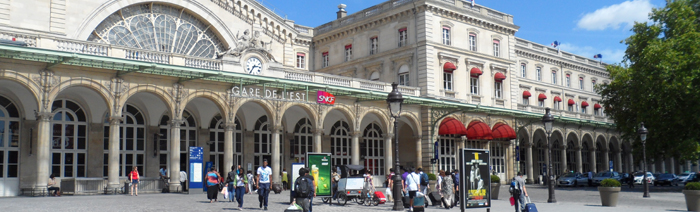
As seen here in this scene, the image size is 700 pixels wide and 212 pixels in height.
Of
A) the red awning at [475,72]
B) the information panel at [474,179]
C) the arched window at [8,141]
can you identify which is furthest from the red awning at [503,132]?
the arched window at [8,141]

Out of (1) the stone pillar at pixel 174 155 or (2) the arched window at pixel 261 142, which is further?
(2) the arched window at pixel 261 142

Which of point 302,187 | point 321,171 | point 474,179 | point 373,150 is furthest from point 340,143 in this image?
point 302,187

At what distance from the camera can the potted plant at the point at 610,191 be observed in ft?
77.4

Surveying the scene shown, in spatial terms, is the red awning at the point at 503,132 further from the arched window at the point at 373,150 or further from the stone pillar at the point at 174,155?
the stone pillar at the point at 174,155

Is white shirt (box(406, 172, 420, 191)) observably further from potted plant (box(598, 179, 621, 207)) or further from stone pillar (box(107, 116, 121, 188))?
stone pillar (box(107, 116, 121, 188))

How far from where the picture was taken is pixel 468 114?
45.5 metres

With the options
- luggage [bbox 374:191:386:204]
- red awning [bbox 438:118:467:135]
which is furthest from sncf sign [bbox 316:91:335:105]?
luggage [bbox 374:191:386:204]

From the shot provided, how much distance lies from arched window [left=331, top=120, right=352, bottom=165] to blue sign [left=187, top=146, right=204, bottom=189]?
1384cm

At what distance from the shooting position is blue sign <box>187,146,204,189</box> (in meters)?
29.3

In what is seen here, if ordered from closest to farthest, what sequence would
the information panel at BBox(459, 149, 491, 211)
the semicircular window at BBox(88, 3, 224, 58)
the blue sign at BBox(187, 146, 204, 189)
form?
the information panel at BBox(459, 149, 491, 211)
the blue sign at BBox(187, 146, 204, 189)
the semicircular window at BBox(88, 3, 224, 58)

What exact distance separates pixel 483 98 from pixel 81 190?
29.7 meters

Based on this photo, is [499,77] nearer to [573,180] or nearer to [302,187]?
[573,180]

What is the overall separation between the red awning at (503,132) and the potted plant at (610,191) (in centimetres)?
2168

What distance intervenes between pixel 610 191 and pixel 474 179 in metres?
9.71
